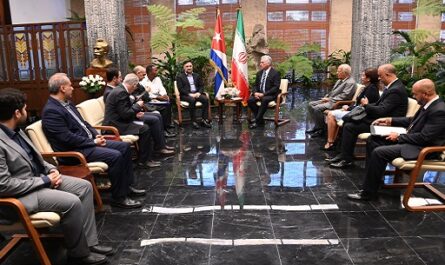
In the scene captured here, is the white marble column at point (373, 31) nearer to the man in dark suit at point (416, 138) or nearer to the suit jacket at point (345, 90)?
the suit jacket at point (345, 90)

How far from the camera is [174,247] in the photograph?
3324 millimetres

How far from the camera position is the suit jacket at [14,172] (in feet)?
9.02

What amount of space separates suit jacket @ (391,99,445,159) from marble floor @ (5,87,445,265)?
572mm

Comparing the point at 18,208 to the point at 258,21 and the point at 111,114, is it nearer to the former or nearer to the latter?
the point at 111,114

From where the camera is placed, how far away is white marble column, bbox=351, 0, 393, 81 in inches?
305

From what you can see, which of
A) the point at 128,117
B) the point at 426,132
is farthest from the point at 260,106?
the point at 426,132

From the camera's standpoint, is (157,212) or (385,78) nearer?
(157,212)

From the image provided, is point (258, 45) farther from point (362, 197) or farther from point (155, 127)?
point (362, 197)

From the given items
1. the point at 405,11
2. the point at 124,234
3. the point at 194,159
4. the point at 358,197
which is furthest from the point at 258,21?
the point at 124,234

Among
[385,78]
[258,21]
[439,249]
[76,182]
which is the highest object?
[258,21]

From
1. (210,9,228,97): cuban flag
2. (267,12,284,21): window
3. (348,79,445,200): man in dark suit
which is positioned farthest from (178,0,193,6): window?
(348,79,445,200): man in dark suit

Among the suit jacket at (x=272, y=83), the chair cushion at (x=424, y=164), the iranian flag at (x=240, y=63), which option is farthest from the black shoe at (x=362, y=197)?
the iranian flag at (x=240, y=63)

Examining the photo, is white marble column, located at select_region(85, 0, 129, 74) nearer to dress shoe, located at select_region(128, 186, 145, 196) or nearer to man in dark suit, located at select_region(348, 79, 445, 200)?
dress shoe, located at select_region(128, 186, 145, 196)

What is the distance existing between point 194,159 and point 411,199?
2.82 meters
